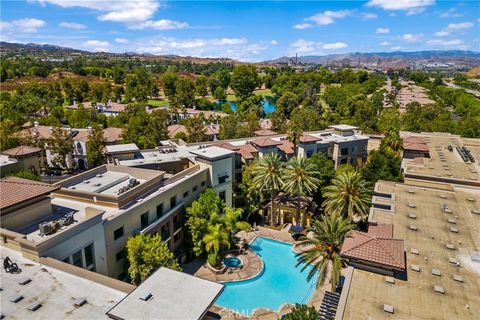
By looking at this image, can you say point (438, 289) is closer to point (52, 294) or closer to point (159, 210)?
point (52, 294)

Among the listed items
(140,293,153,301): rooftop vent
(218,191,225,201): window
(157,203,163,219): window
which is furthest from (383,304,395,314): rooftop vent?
(218,191,225,201): window

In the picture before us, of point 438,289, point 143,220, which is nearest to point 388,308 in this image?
point 438,289

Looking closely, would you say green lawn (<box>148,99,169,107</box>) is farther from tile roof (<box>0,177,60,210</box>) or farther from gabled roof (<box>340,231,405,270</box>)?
gabled roof (<box>340,231,405,270</box>)

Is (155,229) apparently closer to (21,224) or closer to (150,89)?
(21,224)

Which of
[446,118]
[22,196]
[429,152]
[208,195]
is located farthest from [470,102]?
[22,196]

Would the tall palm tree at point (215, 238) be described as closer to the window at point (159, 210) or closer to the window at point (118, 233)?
the window at point (159, 210)
